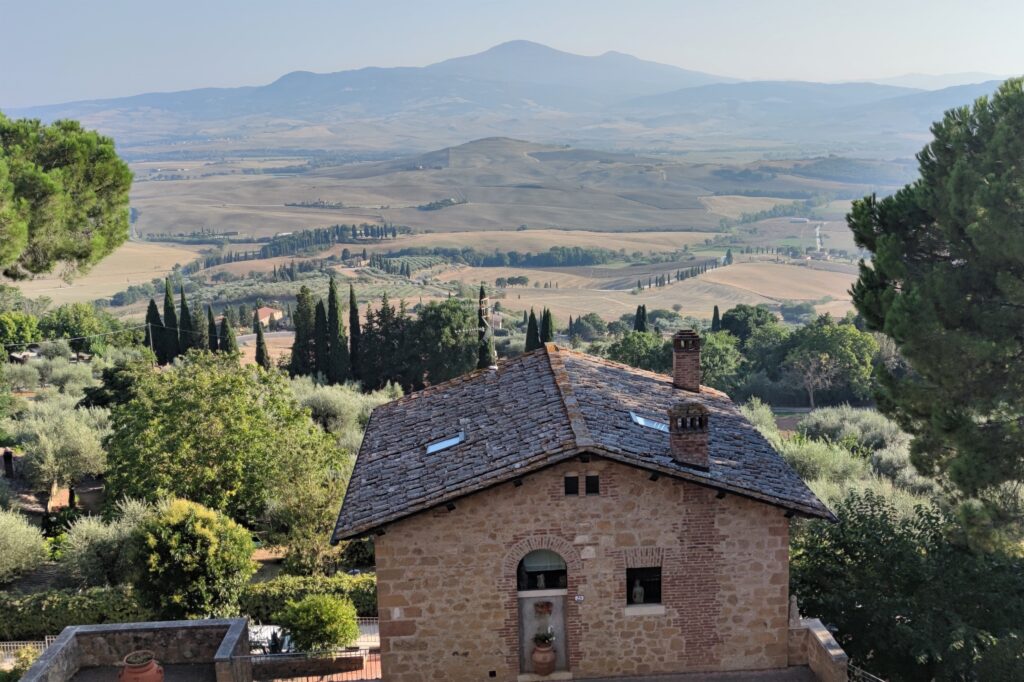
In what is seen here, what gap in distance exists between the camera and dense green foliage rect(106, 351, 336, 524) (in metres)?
27.0

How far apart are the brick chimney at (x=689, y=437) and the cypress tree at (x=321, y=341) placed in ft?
157

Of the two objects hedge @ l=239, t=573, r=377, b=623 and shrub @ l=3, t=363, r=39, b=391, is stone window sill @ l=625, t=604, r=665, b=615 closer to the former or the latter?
hedge @ l=239, t=573, r=377, b=623

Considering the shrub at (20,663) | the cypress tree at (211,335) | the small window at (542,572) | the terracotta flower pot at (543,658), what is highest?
the small window at (542,572)

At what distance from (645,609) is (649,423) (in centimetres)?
326

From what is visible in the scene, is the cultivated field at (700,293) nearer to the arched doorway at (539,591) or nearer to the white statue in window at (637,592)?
the white statue in window at (637,592)

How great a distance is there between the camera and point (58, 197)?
825 inches

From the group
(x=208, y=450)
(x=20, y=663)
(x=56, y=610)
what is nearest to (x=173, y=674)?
(x=20, y=663)

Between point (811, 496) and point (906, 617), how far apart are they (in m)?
3.55

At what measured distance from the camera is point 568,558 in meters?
15.2

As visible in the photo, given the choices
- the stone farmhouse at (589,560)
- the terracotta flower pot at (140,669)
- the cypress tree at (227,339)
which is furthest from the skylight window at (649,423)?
the cypress tree at (227,339)

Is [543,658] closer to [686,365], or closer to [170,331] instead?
[686,365]

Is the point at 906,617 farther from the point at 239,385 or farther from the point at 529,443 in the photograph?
the point at 239,385

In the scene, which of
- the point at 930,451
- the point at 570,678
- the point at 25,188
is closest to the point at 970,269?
the point at 930,451

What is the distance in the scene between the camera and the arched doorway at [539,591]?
15266mm
